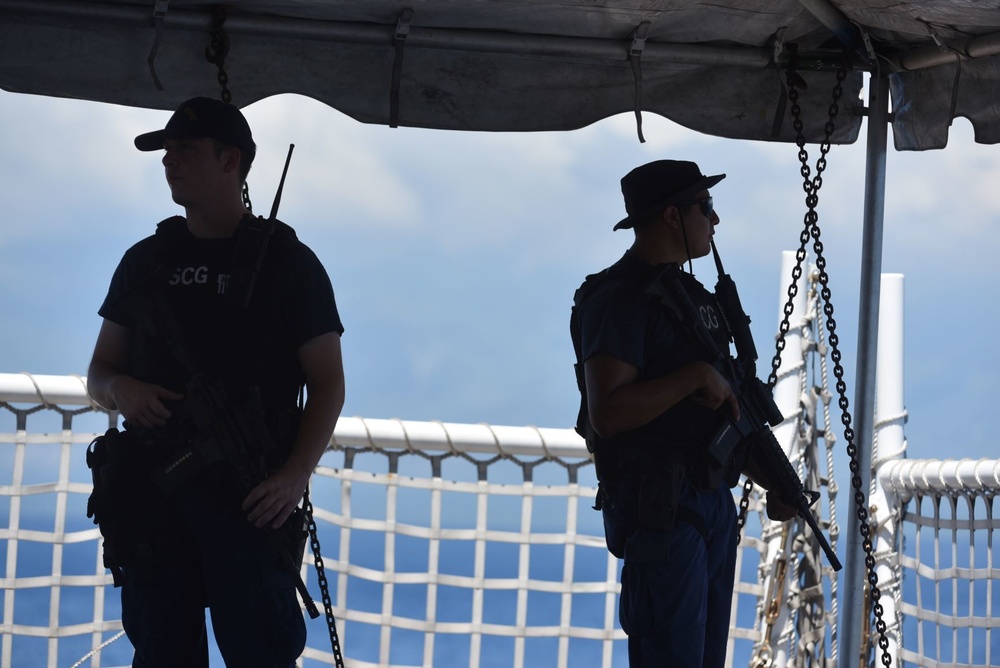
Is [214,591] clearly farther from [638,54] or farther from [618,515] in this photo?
[638,54]

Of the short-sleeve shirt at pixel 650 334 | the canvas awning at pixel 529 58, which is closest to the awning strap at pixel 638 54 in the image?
the canvas awning at pixel 529 58

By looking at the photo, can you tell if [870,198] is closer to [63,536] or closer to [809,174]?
[809,174]

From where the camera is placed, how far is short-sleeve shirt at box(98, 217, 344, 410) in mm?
2598

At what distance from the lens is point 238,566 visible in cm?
250

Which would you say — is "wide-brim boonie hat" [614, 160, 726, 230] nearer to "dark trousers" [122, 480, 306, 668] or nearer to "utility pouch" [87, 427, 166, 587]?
"dark trousers" [122, 480, 306, 668]

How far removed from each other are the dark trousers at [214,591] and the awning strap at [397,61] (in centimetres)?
156

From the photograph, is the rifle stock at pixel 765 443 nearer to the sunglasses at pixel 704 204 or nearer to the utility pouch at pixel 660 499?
the utility pouch at pixel 660 499

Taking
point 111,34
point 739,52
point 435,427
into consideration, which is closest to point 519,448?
point 435,427

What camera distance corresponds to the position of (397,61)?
→ 11.4 feet

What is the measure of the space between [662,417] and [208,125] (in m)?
1.31

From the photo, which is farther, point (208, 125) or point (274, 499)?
point (208, 125)

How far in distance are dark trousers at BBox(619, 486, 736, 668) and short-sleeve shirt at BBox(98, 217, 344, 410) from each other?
93 cm

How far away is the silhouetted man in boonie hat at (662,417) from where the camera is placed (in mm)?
2672

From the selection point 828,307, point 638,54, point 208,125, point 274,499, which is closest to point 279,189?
point 208,125
